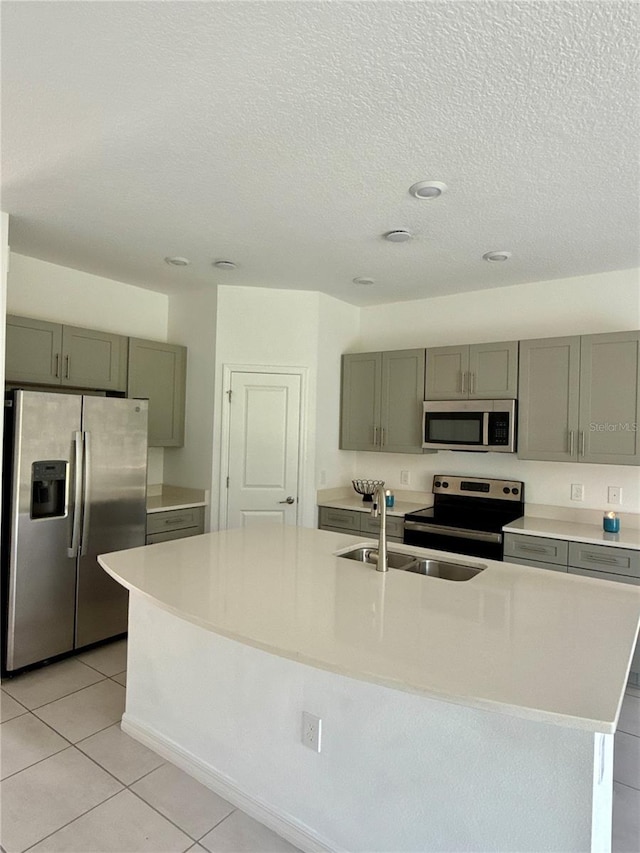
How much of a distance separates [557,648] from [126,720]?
2.05 metres

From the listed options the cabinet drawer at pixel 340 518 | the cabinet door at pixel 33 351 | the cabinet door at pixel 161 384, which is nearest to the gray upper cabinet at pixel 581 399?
the cabinet drawer at pixel 340 518

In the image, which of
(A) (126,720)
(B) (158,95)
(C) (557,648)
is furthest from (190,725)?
(B) (158,95)

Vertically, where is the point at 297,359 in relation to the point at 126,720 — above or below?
above

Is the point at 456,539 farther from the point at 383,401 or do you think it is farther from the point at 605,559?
the point at 383,401

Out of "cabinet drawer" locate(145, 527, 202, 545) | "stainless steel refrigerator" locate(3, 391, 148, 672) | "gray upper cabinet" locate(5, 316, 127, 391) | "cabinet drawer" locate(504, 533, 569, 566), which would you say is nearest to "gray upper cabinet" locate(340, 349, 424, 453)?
"cabinet drawer" locate(504, 533, 569, 566)

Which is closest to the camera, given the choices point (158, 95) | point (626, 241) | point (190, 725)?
point (158, 95)

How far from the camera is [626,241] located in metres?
2.88

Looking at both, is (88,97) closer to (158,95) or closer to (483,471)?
(158,95)

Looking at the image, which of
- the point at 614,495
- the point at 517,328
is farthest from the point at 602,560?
the point at 517,328

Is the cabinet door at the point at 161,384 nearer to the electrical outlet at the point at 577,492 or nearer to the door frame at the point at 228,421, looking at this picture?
the door frame at the point at 228,421

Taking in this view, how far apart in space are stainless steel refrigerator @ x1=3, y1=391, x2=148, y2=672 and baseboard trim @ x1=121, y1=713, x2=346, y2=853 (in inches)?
36.7

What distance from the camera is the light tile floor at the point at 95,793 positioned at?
1.77m

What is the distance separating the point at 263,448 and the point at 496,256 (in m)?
2.22

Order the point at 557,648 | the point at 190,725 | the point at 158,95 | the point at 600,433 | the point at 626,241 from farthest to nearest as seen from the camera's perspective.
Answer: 1. the point at 600,433
2. the point at 626,241
3. the point at 190,725
4. the point at 158,95
5. the point at 557,648
